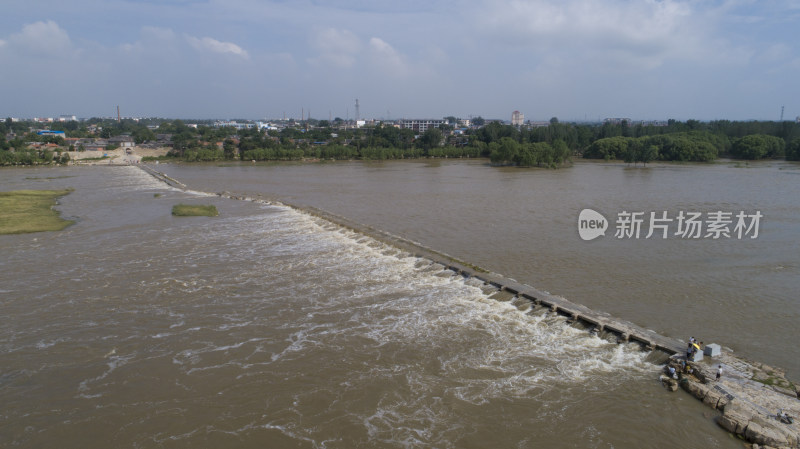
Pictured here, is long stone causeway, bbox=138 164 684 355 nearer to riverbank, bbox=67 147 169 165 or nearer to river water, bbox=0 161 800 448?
river water, bbox=0 161 800 448

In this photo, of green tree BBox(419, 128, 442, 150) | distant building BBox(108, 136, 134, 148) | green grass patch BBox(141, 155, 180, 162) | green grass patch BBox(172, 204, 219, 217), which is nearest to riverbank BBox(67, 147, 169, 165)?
green grass patch BBox(141, 155, 180, 162)

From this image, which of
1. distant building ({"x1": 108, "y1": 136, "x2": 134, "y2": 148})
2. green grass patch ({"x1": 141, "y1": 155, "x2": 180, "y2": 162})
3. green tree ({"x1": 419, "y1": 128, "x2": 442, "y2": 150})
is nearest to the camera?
green grass patch ({"x1": 141, "y1": 155, "x2": 180, "y2": 162})

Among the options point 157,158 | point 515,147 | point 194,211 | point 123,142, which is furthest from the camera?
point 123,142

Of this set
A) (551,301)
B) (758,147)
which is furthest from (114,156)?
(758,147)

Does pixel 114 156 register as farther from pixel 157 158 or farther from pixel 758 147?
pixel 758 147

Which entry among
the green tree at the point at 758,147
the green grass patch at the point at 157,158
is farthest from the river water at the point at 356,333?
the green grass patch at the point at 157,158
